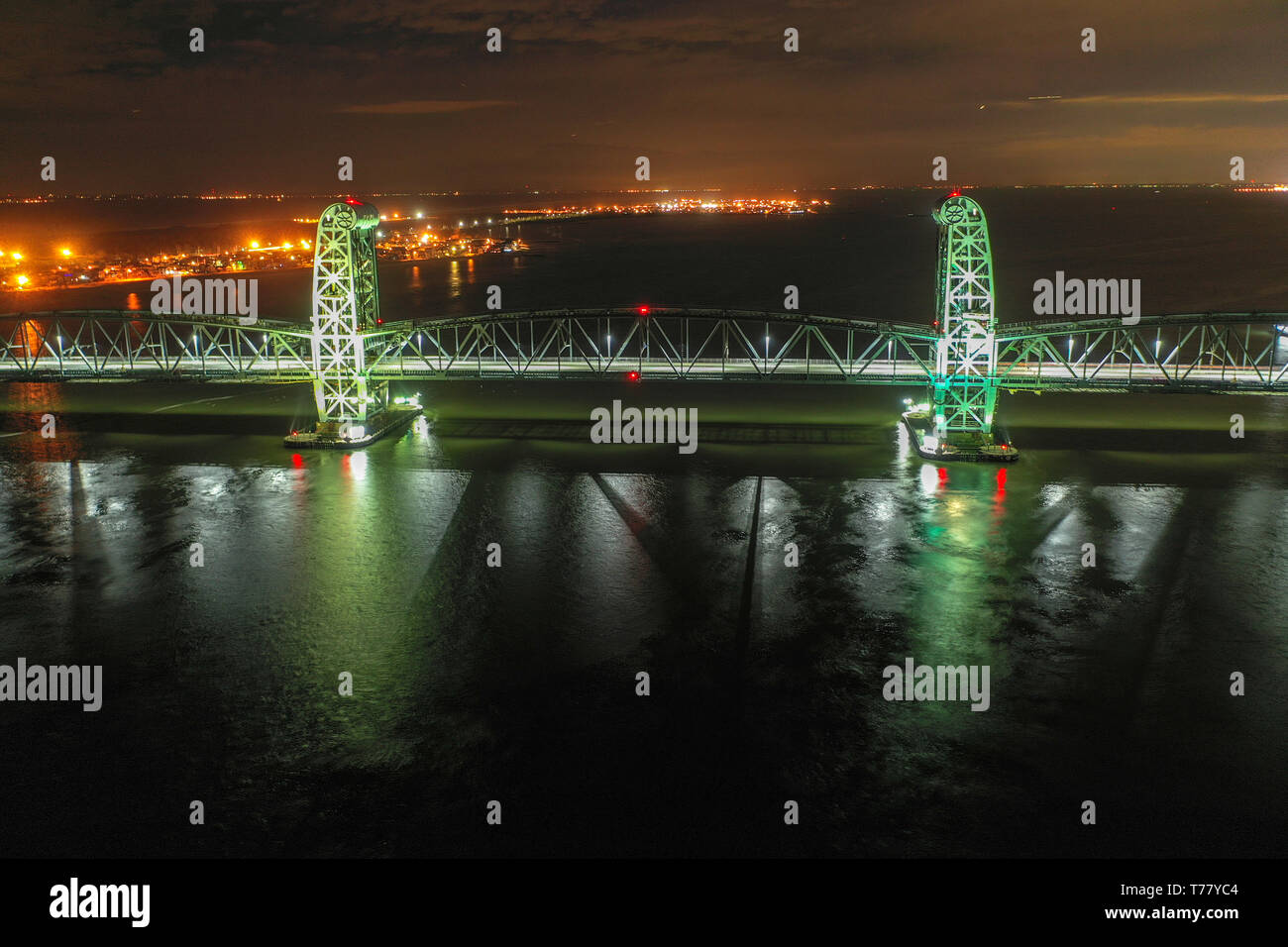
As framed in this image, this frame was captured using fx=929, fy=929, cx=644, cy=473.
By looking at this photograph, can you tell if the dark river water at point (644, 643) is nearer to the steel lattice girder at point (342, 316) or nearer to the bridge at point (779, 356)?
the bridge at point (779, 356)

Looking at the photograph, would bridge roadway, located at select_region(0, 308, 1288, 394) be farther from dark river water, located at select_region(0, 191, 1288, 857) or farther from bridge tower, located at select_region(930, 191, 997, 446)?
dark river water, located at select_region(0, 191, 1288, 857)

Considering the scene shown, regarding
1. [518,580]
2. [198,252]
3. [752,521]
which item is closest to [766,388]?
[752,521]
